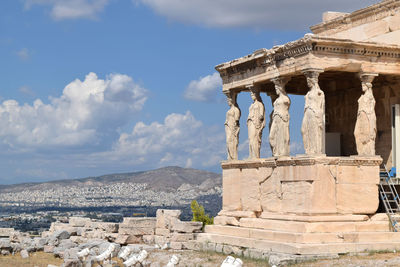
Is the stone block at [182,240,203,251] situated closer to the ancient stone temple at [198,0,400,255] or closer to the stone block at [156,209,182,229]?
the ancient stone temple at [198,0,400,255]

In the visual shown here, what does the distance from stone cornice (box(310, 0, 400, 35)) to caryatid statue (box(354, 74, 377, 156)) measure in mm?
2320

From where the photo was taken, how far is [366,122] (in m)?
16.6

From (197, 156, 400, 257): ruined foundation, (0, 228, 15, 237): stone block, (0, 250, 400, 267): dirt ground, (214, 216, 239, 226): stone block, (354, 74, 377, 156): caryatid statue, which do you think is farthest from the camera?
(0, 228, 15, 237): stone block

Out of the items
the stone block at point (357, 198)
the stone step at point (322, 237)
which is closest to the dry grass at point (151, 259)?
the stone step at point (322, 237)

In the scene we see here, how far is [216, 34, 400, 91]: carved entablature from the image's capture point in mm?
16062

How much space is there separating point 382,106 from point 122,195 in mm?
101593

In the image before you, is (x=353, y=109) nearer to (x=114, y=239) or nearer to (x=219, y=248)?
(x=219, y=248)

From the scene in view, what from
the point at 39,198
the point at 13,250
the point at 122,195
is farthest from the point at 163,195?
the point at 13,250

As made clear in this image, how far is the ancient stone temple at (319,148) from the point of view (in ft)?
51.8

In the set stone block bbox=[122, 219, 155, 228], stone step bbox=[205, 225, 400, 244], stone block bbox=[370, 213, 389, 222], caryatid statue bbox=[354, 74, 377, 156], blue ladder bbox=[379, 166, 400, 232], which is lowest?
stone step bbox=[205, 225, 400, 244]

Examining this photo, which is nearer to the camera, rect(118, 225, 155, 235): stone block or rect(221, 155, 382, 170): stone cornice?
rect(221, 155, 382, 170): stone cornice

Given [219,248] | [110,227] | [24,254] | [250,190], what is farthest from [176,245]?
[24,254]

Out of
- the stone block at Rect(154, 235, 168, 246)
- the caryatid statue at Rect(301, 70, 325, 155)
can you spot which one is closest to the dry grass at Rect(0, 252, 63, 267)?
the stone block at Rect(154, 235, 168, 246)

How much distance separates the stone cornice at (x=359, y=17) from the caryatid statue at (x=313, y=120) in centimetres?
324
